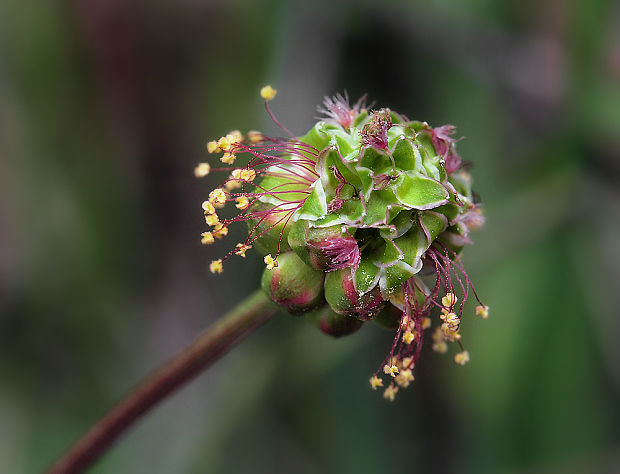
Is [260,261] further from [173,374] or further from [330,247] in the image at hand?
[330,247]

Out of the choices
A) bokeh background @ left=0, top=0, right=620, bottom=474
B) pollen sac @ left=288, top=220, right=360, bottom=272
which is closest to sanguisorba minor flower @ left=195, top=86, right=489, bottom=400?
pollen sac @ left=288, top=220, right=360, bottom=272

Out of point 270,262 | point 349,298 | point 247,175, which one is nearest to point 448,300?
point 349,298

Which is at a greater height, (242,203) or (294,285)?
(242,203)

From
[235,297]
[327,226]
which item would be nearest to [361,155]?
[327,226]

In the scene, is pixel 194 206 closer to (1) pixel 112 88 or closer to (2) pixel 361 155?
(1) pixel 112 88

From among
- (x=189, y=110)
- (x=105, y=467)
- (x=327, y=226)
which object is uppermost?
(x=327, y=226)

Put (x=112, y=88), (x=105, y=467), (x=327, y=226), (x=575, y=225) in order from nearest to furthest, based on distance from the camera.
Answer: (x=327, y=226) → (x=105, y=467) → (x=575, y=225) → (x=112, y=88)
